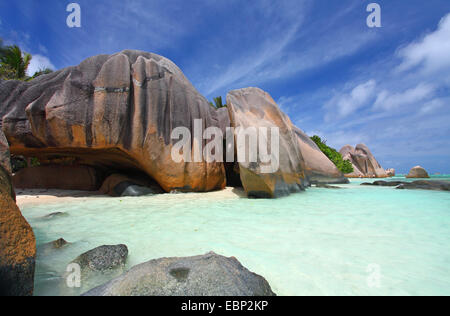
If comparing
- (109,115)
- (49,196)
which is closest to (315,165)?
(109,115)

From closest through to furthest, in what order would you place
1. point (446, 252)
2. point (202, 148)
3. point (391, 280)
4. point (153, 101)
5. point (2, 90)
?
point (391, 280), point (446, 252), point (2, 90), point (153, 101), point (202, 148)

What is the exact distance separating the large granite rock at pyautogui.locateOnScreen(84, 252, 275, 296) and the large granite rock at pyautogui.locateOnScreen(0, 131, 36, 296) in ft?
1.08

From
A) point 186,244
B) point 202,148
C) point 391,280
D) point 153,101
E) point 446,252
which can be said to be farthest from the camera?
point 202,148

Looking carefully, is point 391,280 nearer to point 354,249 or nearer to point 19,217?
point 354,249

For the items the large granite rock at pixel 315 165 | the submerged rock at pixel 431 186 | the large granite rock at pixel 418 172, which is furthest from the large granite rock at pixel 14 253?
the large granite rock at pixel 418 172

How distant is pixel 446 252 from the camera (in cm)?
176

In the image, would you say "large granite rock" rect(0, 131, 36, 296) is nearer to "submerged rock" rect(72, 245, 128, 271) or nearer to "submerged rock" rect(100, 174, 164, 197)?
"submerged rock" rect(72, 245, 128, 271)

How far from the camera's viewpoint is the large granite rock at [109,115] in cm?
523

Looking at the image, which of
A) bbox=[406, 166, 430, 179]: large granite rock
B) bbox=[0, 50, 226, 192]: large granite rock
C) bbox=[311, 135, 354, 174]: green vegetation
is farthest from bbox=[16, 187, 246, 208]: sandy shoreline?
bbox=[406, 166, 430, 179]: large granite rock

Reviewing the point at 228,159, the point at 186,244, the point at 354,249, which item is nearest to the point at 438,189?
the point at 228,159

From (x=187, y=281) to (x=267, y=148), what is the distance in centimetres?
458

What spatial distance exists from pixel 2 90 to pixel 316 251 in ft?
26.9

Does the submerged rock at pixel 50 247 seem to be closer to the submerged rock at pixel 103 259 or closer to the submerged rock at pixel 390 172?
the submerged rock at pixel 103 259

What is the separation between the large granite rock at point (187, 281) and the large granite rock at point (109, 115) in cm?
482
